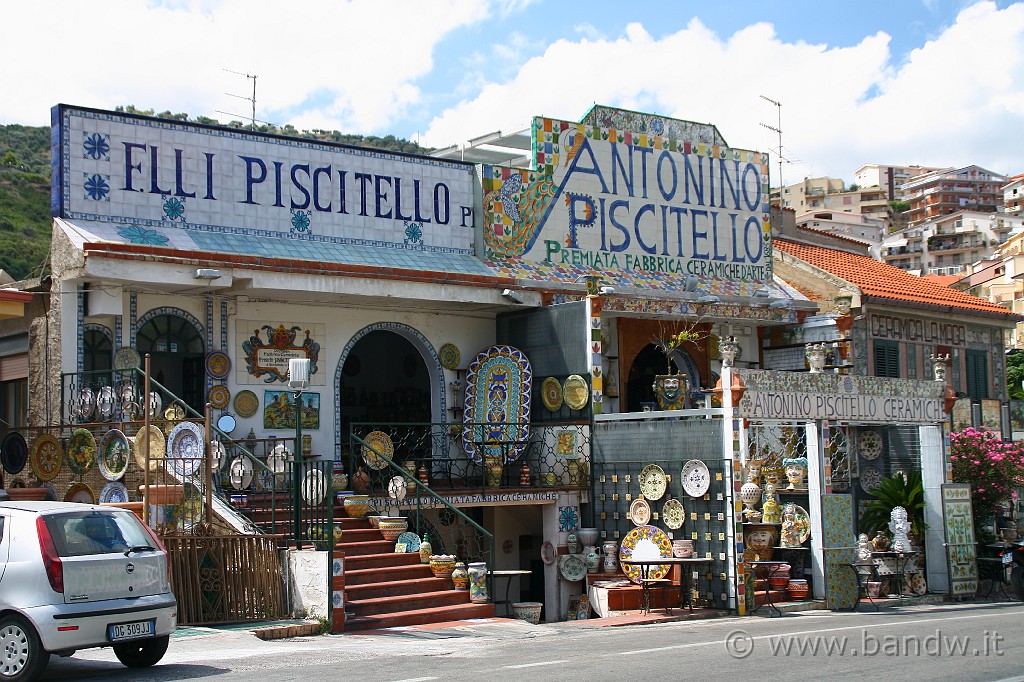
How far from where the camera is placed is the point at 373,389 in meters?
23.2

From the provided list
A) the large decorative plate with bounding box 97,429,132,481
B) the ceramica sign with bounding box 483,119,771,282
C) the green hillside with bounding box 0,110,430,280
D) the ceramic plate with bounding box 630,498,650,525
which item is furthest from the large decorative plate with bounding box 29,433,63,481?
the green hillside with bounding box 0,110,430,280

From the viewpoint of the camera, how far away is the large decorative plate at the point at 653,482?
1738cm

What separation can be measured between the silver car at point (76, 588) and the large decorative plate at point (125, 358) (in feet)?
21.3

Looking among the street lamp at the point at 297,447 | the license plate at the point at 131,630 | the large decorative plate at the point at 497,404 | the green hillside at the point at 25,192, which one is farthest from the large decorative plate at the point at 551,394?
the green hillside at the point at 25,192

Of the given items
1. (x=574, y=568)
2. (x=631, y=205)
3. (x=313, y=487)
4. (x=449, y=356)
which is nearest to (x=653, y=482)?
(x=574, y=568)

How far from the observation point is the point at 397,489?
16.8 metres

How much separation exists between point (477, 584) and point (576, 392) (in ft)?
15.3

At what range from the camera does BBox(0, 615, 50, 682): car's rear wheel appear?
9.17 meters

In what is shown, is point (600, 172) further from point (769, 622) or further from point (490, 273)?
point (769, 622)

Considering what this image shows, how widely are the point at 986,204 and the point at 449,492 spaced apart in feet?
359

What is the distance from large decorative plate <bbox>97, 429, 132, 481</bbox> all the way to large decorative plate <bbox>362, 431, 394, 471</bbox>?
3.94 meters

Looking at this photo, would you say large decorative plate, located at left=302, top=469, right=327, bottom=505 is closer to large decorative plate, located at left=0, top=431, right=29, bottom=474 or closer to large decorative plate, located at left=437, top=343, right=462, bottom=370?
large decorative plate, located at left=0, top=431, right=29, bottom=474

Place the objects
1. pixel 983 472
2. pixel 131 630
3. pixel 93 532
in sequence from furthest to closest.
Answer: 1. pixel 983 472
2. pixel 93 532
3. pixel 131 630

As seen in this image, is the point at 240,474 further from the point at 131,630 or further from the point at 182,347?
the point at 131,630
